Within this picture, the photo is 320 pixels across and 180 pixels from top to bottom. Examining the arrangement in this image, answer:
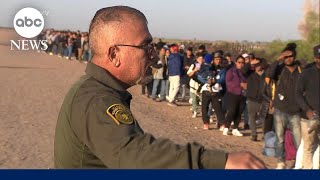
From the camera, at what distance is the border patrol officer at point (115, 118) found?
4.14ft

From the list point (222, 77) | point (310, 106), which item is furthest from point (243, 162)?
point (222, 77)

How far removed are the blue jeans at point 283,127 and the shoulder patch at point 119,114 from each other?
5.58 m

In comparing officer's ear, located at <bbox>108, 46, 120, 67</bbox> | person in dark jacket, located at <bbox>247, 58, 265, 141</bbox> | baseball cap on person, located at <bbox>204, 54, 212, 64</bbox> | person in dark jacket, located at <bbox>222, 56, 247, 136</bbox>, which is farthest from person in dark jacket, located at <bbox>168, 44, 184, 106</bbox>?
officer's ear, located at <bbox>108, 46, 120, 67</bbox>

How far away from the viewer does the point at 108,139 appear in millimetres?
1312

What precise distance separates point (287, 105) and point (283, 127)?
312 millimetres

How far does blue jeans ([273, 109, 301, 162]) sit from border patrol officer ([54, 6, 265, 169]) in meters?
5.19

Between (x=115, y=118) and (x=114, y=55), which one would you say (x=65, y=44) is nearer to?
(x=114, y=55)

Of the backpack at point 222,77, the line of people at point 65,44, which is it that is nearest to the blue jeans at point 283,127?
the backpack at point 222,77

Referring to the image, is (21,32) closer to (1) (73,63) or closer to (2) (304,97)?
(1) (73,63)

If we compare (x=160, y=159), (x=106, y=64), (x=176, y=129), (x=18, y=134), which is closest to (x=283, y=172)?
(x=160, y=159)

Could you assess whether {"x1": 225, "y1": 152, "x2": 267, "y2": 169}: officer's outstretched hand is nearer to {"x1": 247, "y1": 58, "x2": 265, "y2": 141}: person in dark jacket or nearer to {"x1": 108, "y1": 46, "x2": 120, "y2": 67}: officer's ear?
{"x1": 108, "y1": 46, "x2": 120, "y2": 67}: officer's ear

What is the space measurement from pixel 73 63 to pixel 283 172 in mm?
24601

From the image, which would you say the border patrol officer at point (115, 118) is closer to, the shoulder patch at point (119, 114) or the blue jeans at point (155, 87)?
the shoulder patch at point (119, 114)

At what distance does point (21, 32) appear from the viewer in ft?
90.8
